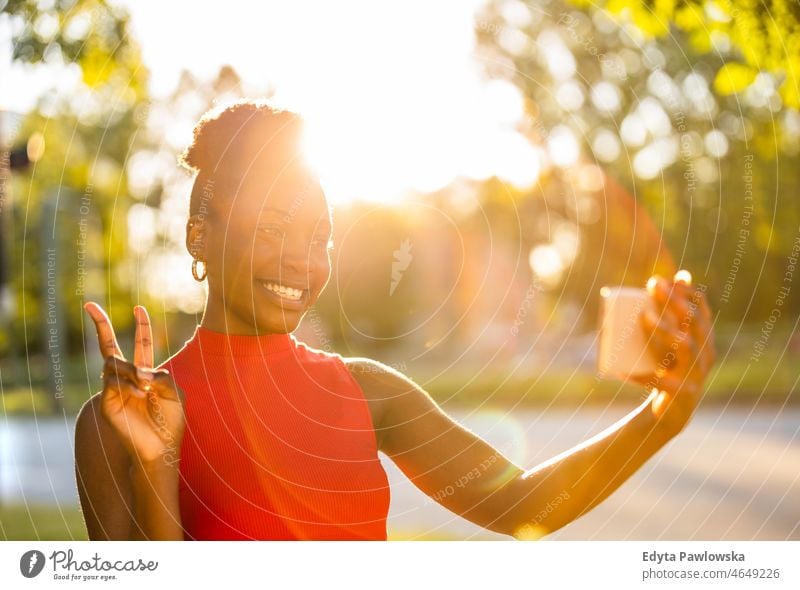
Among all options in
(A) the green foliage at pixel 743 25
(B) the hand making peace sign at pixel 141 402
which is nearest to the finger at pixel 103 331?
(B) the hand making peace sign at pixel 141 402

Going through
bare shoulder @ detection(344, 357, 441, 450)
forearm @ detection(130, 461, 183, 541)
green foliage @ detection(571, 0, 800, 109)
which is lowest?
forearm @ detection(130, 461, 183, 541)

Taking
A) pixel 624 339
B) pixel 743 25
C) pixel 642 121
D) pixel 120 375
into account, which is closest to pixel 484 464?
pixel 624 339

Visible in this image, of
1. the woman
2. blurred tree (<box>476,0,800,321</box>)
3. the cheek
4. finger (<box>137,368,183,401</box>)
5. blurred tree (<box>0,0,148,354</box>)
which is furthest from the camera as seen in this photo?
blurred tree (<box>476,0,800,321</box>)

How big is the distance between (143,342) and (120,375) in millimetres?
101

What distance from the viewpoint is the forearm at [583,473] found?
1914 mm

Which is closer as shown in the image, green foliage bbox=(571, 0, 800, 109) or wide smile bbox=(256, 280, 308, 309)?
wide smile bbox=(256, 280, 308, 309)

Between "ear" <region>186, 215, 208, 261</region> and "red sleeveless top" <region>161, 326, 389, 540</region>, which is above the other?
"ear" <region>186, 215, 208, 261</region>

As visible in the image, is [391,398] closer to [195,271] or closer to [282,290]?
[282,290]

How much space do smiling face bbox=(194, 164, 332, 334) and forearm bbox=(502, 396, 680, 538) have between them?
629mm

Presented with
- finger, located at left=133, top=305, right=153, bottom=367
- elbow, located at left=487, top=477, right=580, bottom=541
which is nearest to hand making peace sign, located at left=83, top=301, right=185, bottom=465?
finger, located at left=133, top=305, right=153, bottom=367

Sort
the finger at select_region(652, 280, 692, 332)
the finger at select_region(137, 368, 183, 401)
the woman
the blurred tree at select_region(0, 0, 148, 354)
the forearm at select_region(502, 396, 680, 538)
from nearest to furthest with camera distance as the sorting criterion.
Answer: the finger at select_region(652, 280, 692, 332) < the finger at select_region(137, 368, 183, 401) < the forearm at select_region(502, 396, 680, 538) < the woman < the blurred tree at select_region(0, 0, 148, 354)

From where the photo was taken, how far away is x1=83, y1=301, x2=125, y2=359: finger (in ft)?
5.76

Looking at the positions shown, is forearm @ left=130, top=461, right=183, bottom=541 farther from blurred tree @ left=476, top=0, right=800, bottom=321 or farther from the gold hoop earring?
blurred tree @ left=476, top=0, right=800, bottom=321
